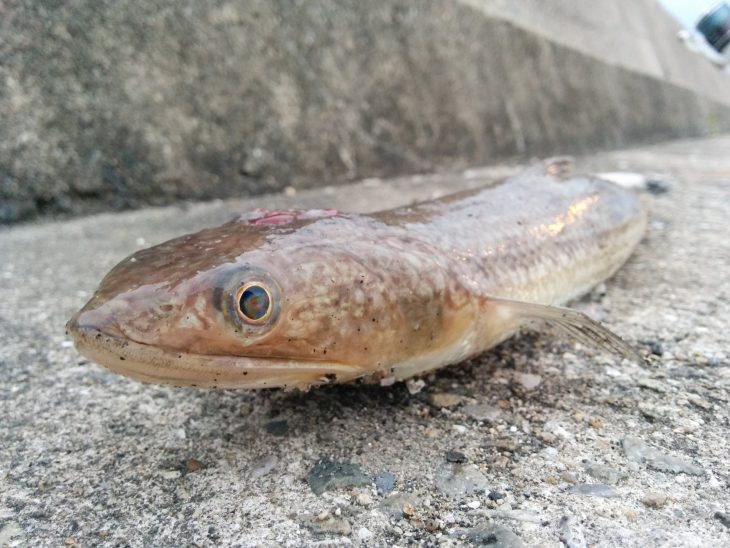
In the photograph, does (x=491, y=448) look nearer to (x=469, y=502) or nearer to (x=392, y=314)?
(x=469, y=502)

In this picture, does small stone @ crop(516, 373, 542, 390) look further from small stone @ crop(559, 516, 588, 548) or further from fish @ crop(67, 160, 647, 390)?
small stone @ crop(559, 516, 588, 548)

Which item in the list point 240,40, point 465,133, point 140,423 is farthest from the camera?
point 465,133

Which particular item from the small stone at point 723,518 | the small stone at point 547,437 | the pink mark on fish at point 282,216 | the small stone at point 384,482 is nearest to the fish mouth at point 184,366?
the small stone at point 384,482

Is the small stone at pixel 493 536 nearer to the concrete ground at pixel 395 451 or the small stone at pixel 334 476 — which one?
the concrete ground at pixel 395 451

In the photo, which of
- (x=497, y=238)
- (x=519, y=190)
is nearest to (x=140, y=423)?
(x=497, y=238)

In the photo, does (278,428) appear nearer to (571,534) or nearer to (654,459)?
(571,534)

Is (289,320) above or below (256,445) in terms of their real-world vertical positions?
above

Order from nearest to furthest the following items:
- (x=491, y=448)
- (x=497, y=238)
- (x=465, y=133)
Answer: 1. (x=491, y=448)
2. (x=497, y=238)
3. (x=465, y=133)

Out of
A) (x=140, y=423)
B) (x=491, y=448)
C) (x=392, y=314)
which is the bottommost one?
(x=491, y=448)
